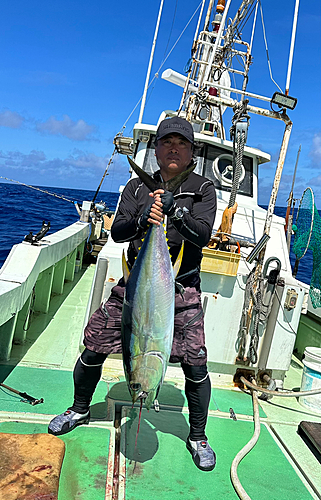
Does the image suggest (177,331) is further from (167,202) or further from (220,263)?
(220,263)

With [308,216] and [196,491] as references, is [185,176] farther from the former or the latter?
[308,216]

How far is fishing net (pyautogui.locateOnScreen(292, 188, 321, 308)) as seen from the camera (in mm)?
5387

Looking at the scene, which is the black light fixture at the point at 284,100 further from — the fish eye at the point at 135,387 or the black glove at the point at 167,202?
the fish eye at the point at 135,387

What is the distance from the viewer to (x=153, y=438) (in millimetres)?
2777

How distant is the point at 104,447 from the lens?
255cm

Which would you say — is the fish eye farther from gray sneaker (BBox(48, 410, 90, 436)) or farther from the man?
gray sneaker (BBox(48, 410, 90, 436))

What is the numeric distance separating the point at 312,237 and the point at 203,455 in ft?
12.7

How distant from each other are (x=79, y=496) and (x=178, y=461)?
2.33 ft

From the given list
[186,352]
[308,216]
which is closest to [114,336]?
[186,352]

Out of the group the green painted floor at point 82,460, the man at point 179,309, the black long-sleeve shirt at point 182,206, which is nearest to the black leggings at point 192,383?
the man at point 179,309

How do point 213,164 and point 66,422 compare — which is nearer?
point 66,422

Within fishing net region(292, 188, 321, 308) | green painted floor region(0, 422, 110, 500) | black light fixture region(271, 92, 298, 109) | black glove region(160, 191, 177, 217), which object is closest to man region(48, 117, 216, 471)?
green painted floor region(0, 422, 110, 500)

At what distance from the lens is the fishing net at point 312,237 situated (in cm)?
539

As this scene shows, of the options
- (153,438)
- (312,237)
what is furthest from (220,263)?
(312,237)
